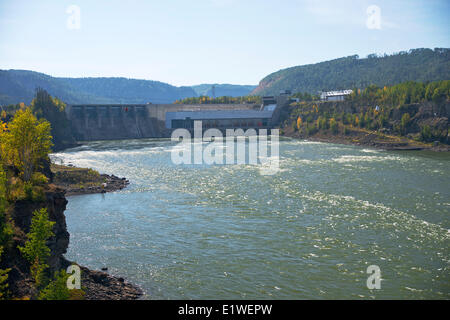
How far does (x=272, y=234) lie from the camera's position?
29922 millimetres

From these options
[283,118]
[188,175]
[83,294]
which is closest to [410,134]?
[283,118]

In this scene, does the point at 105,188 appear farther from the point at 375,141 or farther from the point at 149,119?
the point at 149,119

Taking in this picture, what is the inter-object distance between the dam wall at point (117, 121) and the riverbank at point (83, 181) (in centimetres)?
6744

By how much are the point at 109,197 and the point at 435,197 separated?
35700mm

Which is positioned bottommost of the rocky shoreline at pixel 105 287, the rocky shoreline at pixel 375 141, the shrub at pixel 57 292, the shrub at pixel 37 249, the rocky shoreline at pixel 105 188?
the rocky shoreline at pixel 105 287

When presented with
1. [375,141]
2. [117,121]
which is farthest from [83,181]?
[117,121]

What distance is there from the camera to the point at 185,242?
2869cm

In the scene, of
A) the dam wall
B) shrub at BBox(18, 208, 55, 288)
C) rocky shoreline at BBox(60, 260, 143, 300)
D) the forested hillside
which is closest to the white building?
the forested hillside

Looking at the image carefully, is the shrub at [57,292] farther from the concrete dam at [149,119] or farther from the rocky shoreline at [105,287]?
the concrete dam at [149,119]

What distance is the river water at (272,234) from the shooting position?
22.1 metres

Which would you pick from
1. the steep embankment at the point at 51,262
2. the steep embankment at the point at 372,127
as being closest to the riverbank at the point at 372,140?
the steep embankment at the point at 372,127

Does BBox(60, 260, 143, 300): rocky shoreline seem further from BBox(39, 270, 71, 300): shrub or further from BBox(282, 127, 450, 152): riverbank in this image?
BBox(282, 127, 450, 152): riverbank

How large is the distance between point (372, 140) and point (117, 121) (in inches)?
3109
